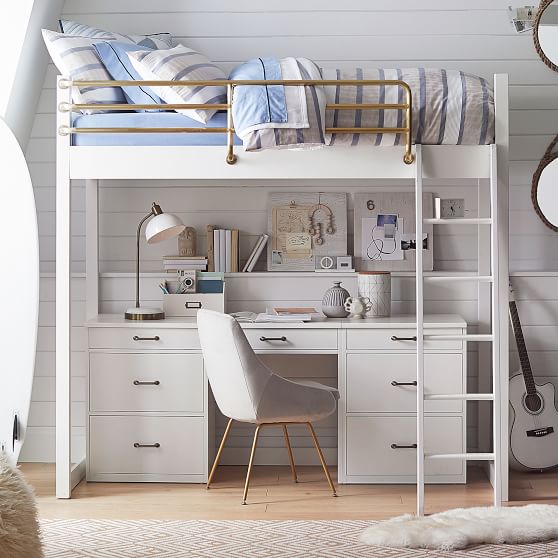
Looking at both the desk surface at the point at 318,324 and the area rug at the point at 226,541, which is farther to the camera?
the desk surface at the point at 318,324

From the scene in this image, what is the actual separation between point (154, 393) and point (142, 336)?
Answer: 26cm

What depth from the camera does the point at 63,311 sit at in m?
3.86

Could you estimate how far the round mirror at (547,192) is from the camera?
4414 mm

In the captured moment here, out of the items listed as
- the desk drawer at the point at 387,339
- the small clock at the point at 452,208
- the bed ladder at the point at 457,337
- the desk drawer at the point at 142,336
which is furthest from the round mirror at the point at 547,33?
the desk drawer at the point at 142,336

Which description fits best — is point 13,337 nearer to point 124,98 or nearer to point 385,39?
point 124,98

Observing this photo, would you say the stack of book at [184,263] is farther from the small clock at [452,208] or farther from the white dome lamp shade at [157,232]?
the small clock at [452,208]

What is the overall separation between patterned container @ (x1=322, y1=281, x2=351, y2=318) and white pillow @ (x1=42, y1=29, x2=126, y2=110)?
1.29 m

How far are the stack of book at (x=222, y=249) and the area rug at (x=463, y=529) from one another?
1541 millimetres

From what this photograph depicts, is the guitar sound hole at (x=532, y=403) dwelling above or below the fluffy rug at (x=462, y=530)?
above

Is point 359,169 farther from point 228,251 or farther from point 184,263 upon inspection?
point 184,263

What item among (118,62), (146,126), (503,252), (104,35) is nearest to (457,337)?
(503,252)

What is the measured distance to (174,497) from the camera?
392 centimetres

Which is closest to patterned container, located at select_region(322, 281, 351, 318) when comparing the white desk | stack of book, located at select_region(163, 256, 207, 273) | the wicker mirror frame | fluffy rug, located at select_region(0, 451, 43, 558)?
the white desk

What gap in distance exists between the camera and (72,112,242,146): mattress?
371cm
